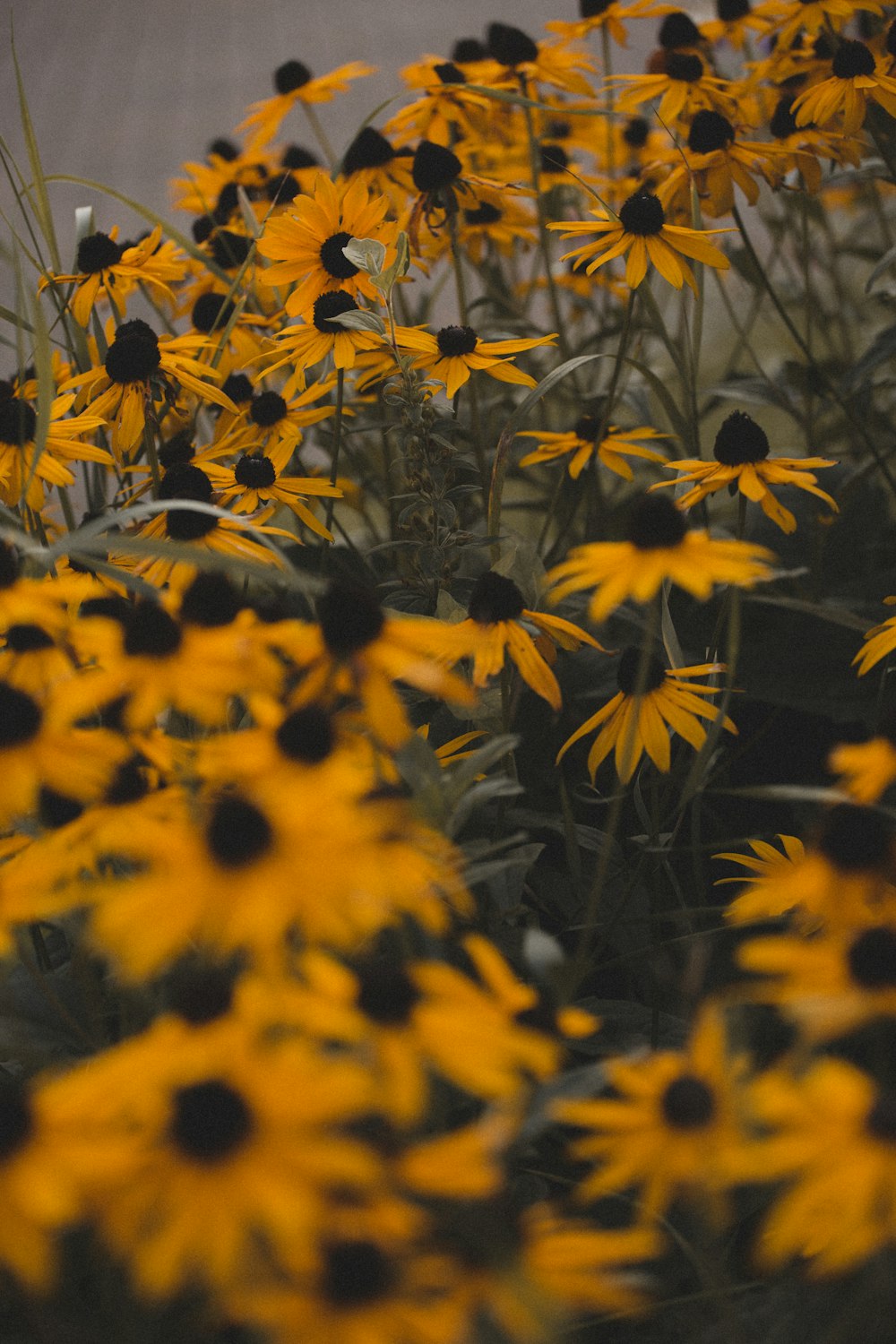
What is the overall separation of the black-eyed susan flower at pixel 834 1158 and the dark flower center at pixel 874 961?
3cm

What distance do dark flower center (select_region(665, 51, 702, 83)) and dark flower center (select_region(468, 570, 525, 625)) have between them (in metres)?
0.59

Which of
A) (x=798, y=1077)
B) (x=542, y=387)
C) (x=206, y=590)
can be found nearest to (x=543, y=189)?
(x=542, y=387)

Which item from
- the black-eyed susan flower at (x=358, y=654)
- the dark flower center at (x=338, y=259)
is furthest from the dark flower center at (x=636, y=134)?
the black-eyed susan flower at (x=358, y=654)

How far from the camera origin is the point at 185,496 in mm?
548

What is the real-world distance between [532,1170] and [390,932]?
0.32ft

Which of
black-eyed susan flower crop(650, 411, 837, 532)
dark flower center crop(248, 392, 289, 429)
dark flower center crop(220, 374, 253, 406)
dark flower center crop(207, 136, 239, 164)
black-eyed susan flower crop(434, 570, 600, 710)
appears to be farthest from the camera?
dark flower center crop(207, 136, 239, 164)

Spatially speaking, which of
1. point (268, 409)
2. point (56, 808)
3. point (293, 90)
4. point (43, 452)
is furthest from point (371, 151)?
point (56, 808)

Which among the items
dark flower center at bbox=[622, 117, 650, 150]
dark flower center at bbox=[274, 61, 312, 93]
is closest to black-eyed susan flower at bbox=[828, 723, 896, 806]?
dark flower center at bbox=[274, 61, 312, 93]

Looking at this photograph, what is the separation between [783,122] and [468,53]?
0.35 meters

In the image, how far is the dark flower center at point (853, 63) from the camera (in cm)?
78

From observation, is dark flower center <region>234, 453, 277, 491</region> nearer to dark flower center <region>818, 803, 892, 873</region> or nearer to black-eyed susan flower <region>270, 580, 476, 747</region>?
black-eyed susan flower <region>270, 580, 476, 747</region>

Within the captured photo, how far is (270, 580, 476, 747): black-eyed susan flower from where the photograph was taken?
377mm

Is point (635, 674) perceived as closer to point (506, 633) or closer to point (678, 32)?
point (506, 633)

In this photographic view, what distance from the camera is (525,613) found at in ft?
1.74
